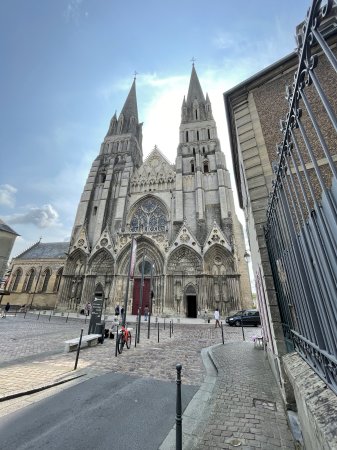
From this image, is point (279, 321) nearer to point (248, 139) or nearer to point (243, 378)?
point (243, 378)

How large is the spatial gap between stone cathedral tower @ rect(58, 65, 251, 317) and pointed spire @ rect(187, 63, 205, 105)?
231 inches

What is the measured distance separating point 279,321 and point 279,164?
132 inches

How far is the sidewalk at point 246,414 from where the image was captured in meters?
2.72

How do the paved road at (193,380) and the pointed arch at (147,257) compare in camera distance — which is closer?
the paved road at (193,380)

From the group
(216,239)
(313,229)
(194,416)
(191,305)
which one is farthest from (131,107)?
(194,416)

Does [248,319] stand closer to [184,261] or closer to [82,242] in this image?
[184,261]

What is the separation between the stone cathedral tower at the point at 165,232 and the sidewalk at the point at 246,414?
1204cm

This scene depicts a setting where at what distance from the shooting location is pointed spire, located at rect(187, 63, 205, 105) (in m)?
38.8

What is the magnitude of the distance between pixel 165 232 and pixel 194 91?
3169cm

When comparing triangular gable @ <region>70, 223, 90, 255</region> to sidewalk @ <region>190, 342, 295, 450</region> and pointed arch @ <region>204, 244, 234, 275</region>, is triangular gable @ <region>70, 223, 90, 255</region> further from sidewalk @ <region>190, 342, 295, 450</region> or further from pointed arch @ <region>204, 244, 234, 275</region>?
sidewalk @ <region>190, 342, 295, 450</region>

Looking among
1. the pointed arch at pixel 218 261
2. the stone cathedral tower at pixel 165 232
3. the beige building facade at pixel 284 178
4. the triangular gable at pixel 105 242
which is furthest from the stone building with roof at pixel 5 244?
the beige building facade at pixel 284 178

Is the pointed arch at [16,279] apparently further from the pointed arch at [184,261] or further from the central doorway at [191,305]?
the central doorway at [191,305]

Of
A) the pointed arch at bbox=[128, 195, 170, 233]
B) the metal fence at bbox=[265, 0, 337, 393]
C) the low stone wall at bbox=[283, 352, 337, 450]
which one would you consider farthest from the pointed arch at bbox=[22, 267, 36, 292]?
the low stone wall at bbox=[283, 352, 337, 450]

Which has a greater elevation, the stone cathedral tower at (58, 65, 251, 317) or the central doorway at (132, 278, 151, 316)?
the stone cathedral tower at (58, 65, 251, 317)
